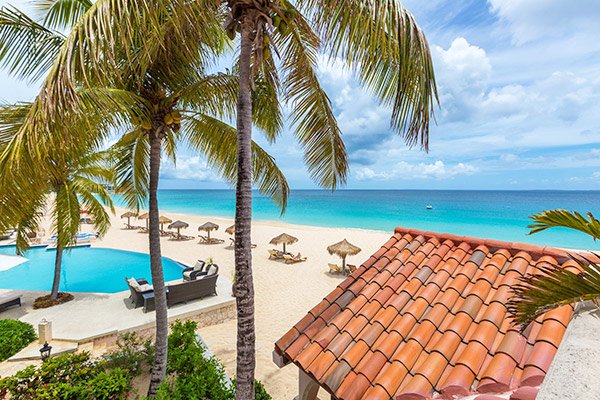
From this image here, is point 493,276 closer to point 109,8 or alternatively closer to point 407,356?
point 407,356

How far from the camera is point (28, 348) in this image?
7.35 m

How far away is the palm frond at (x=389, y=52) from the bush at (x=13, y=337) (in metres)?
9.94

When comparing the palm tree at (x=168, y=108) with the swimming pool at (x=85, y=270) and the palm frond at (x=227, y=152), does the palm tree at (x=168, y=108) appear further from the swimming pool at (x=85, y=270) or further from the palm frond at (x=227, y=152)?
the swimming pool at (x=85, y=270)

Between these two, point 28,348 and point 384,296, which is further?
point 28,348

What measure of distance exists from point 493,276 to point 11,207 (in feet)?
19.8

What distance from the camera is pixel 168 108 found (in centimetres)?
527

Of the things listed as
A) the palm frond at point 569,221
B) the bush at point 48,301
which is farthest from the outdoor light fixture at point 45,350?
the palm frond at point 569,221

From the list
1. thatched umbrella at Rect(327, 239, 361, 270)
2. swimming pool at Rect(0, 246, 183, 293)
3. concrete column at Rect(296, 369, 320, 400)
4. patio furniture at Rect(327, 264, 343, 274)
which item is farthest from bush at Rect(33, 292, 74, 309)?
thatched umbrella at Rect(327, 239, 361, 270)

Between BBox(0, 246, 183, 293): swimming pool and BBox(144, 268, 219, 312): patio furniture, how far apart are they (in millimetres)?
6377

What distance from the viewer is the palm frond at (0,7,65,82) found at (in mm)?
3932

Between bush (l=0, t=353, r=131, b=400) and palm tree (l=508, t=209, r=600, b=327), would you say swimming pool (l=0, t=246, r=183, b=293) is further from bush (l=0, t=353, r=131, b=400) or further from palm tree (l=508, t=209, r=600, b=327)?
palm tree (l=508, t=209, r=600, b=327)

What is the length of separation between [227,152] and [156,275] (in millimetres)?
2828

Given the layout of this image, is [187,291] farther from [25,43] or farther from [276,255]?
[276,255]

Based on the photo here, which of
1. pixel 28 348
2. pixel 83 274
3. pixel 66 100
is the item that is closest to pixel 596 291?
pixel 66 100
